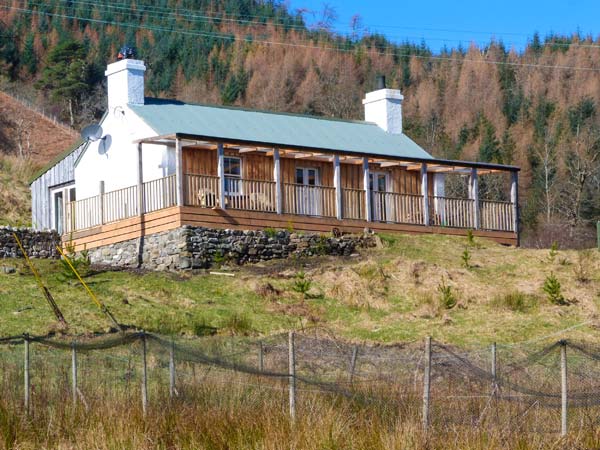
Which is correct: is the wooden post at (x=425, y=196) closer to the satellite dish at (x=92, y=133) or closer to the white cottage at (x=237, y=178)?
the white cottage at (x=237, y=178)

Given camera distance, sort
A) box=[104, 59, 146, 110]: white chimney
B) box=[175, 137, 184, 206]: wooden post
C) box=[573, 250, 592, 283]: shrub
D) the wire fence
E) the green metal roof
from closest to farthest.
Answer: the wire fence → box=[573, 250, 592, 283]: shrub → box=[175, 137, 184, 206]: wooden post → the green metal roof → box=[104, 59, 146, 110]: white chimney

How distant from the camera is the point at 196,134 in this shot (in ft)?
118

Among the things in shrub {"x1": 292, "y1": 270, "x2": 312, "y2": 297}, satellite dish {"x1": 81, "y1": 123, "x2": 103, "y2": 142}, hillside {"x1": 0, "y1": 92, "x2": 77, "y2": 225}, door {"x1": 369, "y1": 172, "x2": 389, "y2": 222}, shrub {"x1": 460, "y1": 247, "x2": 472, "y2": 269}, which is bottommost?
shrub {"x1": 292, "y1": 270, "x2": 312, "y2": 297}

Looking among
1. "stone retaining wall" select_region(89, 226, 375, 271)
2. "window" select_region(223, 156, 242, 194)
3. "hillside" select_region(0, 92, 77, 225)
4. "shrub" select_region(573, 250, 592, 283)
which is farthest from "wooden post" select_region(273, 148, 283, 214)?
"hillside" select_region(0, 92, 77, 225)

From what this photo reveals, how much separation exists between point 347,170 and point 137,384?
67.7 feet

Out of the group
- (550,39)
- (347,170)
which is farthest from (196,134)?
(550,39)

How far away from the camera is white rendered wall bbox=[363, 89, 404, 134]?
43562mm

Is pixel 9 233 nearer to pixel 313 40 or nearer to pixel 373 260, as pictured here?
pixel 373 260

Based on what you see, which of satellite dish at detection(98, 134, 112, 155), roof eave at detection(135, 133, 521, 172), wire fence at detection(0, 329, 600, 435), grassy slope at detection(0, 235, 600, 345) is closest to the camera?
wire fence at detection(0, 329, 600, 435)

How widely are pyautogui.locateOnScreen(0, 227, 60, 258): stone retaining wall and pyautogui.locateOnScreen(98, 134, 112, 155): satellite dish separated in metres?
2.62

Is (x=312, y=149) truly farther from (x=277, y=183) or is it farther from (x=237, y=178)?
(x=237, y=178)

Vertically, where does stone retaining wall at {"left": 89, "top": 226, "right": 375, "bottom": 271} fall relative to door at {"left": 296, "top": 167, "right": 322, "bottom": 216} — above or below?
below

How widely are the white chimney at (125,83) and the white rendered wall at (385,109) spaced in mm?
8798

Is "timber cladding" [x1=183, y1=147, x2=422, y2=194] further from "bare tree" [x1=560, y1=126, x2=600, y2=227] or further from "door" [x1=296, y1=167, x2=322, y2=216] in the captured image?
"bare tree" [x1=560, y1=126, x2=600, y2=227]
